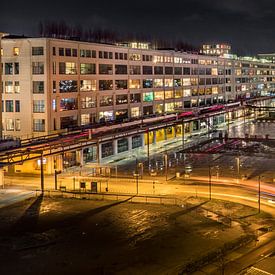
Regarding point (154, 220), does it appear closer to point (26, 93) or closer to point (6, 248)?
point (6, 248)

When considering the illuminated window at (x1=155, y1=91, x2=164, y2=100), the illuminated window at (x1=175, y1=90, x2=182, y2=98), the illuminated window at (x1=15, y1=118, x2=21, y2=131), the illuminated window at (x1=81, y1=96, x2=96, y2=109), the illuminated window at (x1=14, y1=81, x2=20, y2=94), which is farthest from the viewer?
the illuminated window at (x1=175, y1=90, x2=182, y2=98)

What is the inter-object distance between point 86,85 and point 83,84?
0.73 metres

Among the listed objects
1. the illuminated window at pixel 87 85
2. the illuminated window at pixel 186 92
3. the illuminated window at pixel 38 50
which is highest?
the illuminated window at pixel 38 50

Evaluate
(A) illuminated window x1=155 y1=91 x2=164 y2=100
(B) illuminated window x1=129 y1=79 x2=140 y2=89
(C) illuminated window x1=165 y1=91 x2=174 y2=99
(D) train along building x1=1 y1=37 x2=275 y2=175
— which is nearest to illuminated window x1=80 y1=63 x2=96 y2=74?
(D) train along building x1=1 y1=37 x2=275 y2=175

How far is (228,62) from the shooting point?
144125 millimetres

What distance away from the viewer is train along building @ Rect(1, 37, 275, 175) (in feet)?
224

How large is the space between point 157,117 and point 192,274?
2560 inches

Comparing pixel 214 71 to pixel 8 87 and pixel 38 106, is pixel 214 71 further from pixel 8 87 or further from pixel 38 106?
pixel 8 87

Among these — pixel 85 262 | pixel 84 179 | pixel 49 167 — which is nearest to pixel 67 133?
pixel 49 167

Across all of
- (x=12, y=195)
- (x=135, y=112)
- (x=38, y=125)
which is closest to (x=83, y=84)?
(x=38, y=125)

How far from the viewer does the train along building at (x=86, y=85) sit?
6812cm

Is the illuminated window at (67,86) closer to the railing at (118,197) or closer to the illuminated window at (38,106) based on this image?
the illuminated window at (38,106)

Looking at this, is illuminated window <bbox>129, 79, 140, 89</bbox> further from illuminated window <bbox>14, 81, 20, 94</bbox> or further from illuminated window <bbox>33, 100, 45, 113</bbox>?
illuminated window <bbox>14, 81, 20, 94</bbox>

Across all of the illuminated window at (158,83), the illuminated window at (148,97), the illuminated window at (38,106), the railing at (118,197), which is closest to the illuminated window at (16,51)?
the illuminated window at (38,106)
